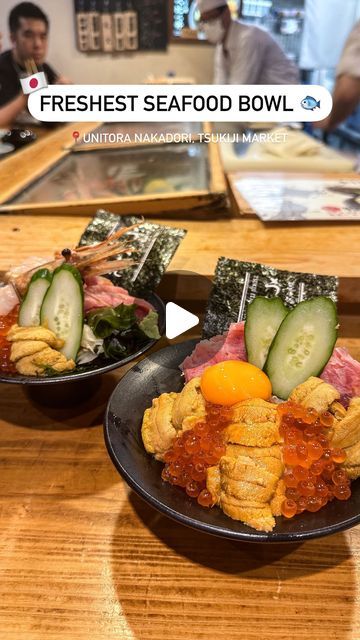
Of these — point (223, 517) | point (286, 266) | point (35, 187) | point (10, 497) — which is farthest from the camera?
point (35, 187)

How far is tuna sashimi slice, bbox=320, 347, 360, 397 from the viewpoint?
1033 millimetres

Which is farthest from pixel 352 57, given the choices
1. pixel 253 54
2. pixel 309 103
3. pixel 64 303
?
pixel 64 303

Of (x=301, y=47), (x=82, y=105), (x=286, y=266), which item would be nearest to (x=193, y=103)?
(x=82, y=105)

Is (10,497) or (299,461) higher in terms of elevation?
(299,461)

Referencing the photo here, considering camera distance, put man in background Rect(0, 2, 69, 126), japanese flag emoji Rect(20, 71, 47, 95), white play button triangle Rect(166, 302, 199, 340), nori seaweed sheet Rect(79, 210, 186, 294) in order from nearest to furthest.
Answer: japanese flag emoji Rect(20, 71, 47, 95)
white play button triangle Rect(166, 302, 199, 340)
nori seaweed sheet Rect(79, 210, 186, 294)
man in background Rect(0, 2, 69, 126)

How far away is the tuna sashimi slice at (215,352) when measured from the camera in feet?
3.60

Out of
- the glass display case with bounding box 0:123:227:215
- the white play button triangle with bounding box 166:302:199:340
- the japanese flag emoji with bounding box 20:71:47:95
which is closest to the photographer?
the japanese flag emoji with bounding box 20:71:47:95

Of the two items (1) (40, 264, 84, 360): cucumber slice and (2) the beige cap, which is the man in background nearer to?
(2) the beige cap

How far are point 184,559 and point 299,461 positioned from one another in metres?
0.32

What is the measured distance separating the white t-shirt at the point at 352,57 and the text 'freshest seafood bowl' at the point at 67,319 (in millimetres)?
2205

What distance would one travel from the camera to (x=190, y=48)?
5988mm

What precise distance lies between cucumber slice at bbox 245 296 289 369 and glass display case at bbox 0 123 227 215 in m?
0.95

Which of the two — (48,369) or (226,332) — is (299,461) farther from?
(48,369)

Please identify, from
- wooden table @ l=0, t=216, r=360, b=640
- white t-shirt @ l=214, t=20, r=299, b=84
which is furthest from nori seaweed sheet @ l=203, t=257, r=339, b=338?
white t-shirt @ l=214, t=20, r=299, b=84
